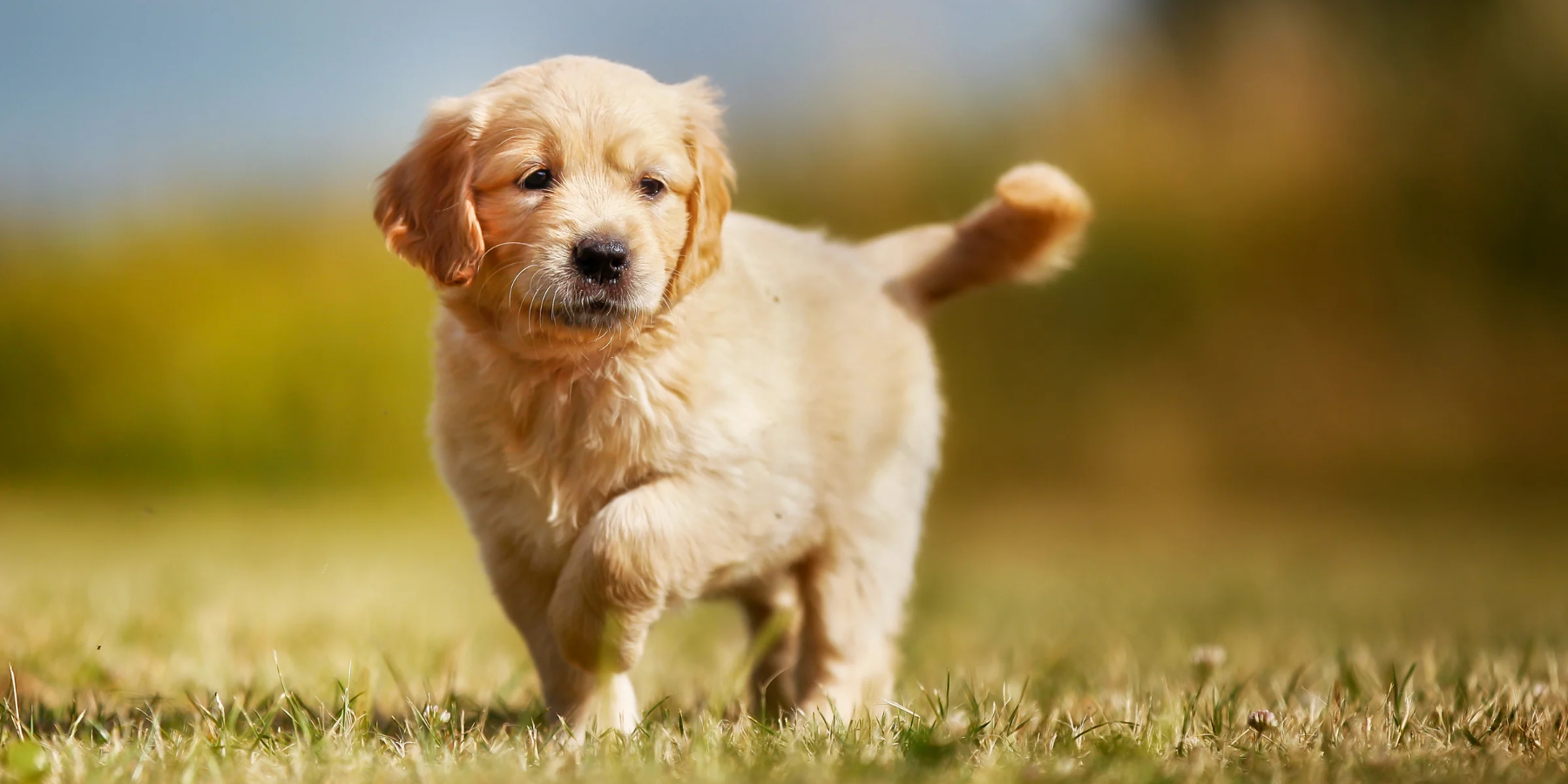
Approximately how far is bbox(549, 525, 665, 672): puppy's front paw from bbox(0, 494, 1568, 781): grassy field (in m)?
0.13

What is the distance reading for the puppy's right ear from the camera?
7.52 ft

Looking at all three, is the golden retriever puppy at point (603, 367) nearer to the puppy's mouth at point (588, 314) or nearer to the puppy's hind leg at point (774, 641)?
the puppy's mouth at point (588, 314)

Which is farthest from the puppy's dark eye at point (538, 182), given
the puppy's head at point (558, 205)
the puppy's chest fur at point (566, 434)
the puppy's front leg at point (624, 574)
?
the puppy's front leg at point (624, 574)

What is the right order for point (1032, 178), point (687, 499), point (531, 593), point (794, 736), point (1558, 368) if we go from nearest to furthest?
point (794, 736), point (687, 499), point (531, 593), point (1032, 178), point (1558, 368)

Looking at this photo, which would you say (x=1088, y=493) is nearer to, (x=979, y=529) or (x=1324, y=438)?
(x=979, y=529)

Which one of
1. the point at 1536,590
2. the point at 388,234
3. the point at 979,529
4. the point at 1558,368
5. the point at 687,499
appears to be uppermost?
the point at 388,234

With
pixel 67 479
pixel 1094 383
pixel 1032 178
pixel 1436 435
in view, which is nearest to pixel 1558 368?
pixel 1436 435

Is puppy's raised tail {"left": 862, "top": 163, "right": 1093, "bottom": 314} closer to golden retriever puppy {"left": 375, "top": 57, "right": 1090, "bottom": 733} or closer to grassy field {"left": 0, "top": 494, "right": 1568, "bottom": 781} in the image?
golden retriever puppy {"left": 375, "top": 57, "right": 1090, "bottom": 733}

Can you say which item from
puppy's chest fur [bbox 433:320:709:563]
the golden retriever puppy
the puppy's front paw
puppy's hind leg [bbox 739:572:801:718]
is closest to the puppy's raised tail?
the golden retriever puppy

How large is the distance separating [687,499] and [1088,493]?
227 inches

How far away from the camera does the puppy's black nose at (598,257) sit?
220 cm

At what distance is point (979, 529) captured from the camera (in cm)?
768

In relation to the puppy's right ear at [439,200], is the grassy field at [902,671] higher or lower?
lower

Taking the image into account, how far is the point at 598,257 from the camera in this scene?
220 centimetres
